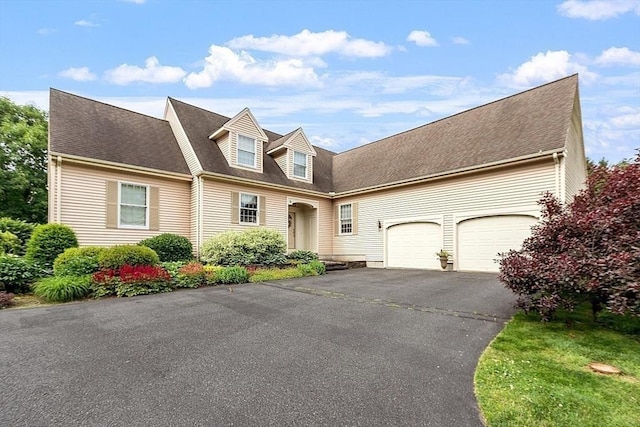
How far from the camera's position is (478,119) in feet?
45.8

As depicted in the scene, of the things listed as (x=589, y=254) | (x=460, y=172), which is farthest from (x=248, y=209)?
(x=589, y=254)

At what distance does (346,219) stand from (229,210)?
632cm

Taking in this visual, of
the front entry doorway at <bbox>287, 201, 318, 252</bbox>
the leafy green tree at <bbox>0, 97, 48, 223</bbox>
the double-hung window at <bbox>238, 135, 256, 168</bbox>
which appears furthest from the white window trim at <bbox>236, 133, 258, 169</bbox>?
the leafy green tree at <bbox>0, 97, 48, 223</bbox>

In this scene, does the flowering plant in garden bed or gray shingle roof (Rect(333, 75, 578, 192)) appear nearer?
the flowering plant in garden bed

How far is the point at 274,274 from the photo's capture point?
10.4 m

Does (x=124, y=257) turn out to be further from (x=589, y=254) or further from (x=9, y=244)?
(x=589, y=254)

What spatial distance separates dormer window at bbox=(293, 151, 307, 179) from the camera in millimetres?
16038

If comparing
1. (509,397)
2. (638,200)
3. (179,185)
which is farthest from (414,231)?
(509,397)

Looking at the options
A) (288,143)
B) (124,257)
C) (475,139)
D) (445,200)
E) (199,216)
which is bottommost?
(124,257)

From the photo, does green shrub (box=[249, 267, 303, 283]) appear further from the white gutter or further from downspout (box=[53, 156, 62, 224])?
downspout (box=[53, 156, 62, 224])

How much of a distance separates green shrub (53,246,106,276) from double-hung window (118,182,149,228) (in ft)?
10.6

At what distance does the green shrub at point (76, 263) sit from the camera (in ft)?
24.9

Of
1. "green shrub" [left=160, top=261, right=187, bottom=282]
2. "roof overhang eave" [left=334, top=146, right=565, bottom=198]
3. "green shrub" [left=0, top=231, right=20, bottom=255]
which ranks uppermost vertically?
"roof overhang eave" [left=334, top=146, right=565, bottom=198]

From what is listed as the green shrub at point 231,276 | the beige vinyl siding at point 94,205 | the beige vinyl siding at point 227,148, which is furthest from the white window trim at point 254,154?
the green shrub at point 231,276
